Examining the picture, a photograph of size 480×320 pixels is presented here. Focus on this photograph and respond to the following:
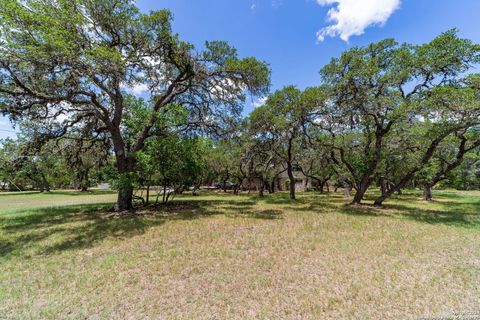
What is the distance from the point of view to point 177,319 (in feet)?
8.93

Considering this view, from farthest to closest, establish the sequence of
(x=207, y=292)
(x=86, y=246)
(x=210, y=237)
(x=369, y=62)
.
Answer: (x=369, y=62) → (x=210, y=237) → (x=86, y=246) → (x=207, y=292)

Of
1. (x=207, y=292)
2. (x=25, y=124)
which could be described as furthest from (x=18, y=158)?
(x=207, y=292)

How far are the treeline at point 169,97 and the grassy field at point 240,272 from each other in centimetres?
419

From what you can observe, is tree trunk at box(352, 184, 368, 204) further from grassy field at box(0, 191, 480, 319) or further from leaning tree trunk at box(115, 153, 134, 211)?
leaning tree trunk at box(115, 153, 134, 211)

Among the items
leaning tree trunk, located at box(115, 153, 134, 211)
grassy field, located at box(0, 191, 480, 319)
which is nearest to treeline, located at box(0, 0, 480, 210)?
leaning tree trunk, located at box(115, 153, 134, 211)

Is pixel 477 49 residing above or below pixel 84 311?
above

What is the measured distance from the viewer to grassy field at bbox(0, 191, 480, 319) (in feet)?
9.57

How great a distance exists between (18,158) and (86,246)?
6.96 metres

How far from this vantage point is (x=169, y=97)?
Result: 11.4m

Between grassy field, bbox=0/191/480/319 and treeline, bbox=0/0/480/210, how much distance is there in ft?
13.8

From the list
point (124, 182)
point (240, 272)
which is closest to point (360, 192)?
point (240, 272)

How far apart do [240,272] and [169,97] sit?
9850 millimetres

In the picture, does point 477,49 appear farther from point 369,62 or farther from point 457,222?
point 457,222

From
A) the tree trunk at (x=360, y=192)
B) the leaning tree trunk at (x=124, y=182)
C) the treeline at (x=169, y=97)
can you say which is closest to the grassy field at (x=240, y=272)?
the leaning tree trunk at (x=124, y=182)
